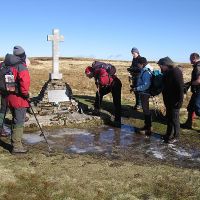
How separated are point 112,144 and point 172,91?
240 cm

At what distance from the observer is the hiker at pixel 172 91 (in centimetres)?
1039

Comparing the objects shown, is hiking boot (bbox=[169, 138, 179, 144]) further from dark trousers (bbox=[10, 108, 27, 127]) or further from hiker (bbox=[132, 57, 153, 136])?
dark trousers (bbox=[10, 108, 27, 127])

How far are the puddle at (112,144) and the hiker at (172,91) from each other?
0.54m

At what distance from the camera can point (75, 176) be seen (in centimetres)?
792

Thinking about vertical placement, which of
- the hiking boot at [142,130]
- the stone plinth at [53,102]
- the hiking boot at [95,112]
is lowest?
the hiking boot at [142,130]

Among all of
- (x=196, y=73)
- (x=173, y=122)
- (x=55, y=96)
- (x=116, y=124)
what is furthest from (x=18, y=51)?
(x=196, y=73)

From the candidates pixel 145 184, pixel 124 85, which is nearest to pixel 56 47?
pixel 145 184

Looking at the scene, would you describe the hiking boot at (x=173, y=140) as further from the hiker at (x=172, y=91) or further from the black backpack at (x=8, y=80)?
the black backpack at (x=8, y=80)

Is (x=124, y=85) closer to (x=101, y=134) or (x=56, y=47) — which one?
(x=56, y=47)

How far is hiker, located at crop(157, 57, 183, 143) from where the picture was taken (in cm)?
1039

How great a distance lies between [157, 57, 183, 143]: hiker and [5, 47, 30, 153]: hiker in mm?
4022

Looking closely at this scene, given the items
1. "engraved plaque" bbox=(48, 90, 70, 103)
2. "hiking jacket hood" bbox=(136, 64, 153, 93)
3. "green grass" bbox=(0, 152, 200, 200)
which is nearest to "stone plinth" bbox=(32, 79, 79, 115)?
"engraved plaque" bbox=(48, 90, 70, 103)

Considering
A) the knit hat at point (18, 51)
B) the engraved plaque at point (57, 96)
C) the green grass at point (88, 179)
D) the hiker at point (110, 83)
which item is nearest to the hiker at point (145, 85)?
the hiker at point (110, 83)

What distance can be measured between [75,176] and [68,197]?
3.49ft
